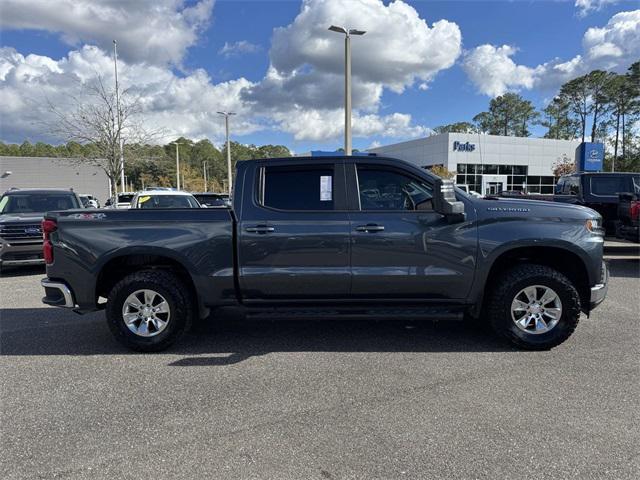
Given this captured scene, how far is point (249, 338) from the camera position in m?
4.95

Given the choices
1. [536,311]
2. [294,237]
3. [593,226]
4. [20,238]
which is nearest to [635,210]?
[593,226]

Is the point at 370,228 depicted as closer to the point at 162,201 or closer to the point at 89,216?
the point at 89,216

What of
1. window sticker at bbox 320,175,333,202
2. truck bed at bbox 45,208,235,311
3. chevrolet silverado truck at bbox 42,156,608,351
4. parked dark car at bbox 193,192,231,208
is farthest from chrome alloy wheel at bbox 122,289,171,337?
parked dark car at bbox 193,192,231,208

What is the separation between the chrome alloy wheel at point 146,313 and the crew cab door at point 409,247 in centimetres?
197

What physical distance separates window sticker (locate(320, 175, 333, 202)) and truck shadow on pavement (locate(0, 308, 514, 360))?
1348 mm

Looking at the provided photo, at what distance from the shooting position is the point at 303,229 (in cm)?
438

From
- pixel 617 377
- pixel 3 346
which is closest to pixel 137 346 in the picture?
pixel 3 346

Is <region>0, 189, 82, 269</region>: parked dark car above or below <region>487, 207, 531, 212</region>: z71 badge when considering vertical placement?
below

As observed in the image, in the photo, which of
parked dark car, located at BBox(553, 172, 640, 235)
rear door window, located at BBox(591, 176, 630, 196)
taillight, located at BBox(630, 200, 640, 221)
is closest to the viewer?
taillight, located at BBox(630, 200, 640, 221)

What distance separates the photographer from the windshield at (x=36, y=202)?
9992 millimetres

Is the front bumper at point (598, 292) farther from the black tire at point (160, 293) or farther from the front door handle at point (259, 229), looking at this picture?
the black tire at point (160, 293)

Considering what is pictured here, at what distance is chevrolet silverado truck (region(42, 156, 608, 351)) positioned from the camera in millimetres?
4379

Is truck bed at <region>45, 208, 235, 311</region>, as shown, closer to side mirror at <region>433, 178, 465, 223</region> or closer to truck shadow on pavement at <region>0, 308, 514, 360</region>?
Result: truck shadow on pavement at <region>0, 308, 514, 360</region>

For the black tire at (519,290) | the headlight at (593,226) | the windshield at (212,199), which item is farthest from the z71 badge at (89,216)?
the windshield at (212,199)
